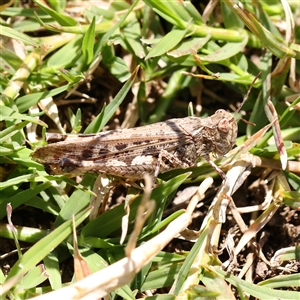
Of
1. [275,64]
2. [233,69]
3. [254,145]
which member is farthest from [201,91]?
[254,145]

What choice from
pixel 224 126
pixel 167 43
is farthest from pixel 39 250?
pixel 167 43

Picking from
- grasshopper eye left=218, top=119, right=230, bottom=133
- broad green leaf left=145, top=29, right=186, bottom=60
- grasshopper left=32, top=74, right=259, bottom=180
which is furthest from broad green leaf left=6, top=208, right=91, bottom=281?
broad green leaf left=145, top=29, right=186, bottom=60

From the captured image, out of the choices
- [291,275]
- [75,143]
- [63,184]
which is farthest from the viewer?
[63,184]

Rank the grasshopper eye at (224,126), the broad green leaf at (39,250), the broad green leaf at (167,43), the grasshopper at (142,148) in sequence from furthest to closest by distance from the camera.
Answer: the broad green leaf at (167,43) < the grasshopper eye at (224,126) < the grasshopper at (142,148) < the broad green leaf at (39,250)

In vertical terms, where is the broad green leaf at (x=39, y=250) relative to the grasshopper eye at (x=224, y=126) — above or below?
below

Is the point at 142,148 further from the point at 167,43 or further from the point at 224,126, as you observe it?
the point at 167,43

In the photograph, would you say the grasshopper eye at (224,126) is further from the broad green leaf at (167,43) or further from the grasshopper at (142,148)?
the broad green leaf at (167,43)

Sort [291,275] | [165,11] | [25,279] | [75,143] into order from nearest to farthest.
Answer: [25,279], [291,275], [75,143], [165,11]

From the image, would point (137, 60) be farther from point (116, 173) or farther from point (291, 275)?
point (291, 275)

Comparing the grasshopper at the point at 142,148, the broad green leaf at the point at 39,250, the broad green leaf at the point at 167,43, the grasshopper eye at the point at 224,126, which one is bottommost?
the broad green leaf at the point at 39,250

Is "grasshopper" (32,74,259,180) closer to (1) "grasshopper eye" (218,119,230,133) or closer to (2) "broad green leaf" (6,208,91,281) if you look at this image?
(1) "grasshopper eye" (218,119,230,133)

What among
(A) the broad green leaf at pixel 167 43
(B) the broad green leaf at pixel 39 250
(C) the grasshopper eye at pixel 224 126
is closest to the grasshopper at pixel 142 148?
(C) the grasshopper eye at pixel 224 126
